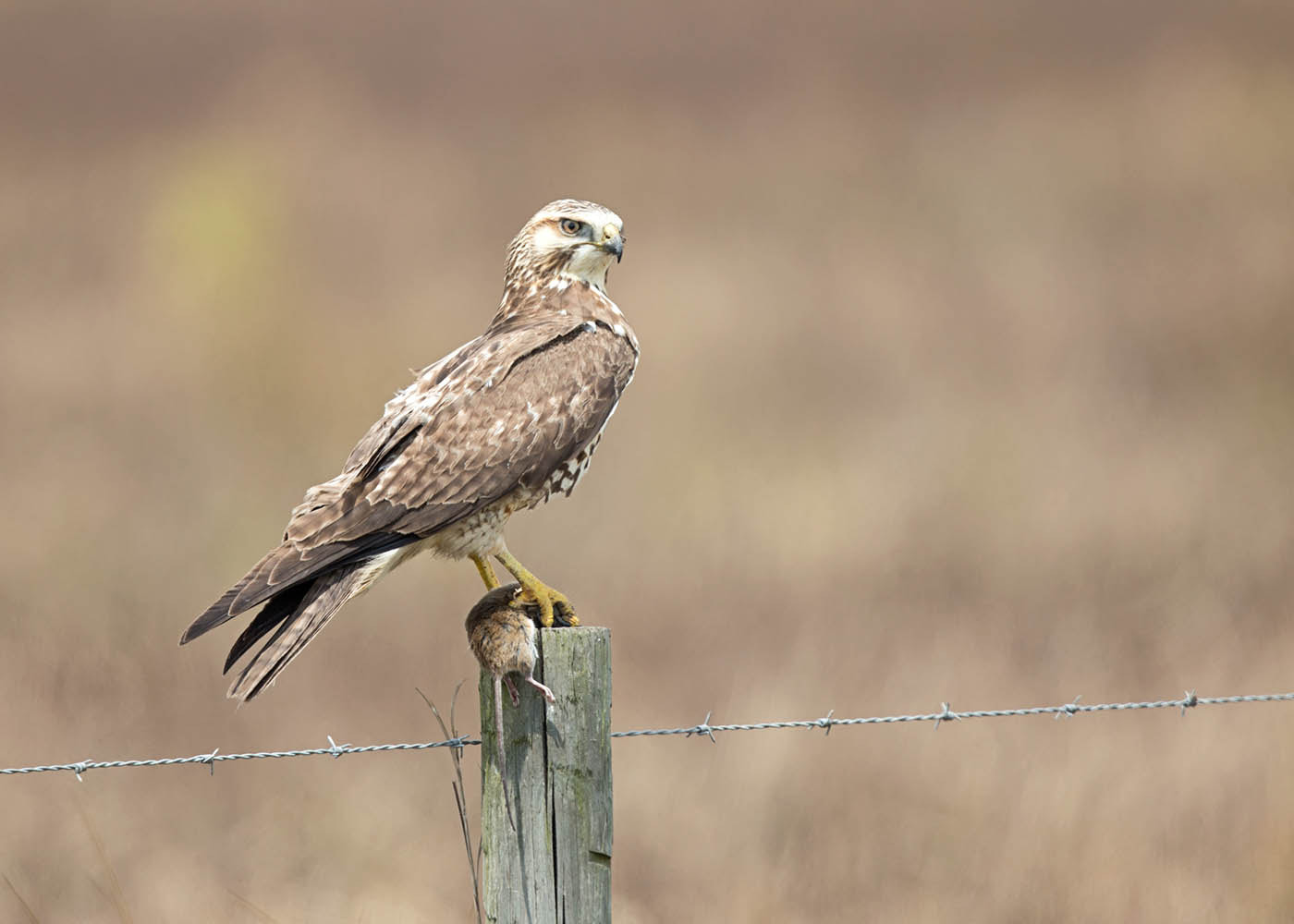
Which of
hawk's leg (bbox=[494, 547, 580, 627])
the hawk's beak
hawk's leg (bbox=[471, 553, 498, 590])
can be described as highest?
the hawk's beak

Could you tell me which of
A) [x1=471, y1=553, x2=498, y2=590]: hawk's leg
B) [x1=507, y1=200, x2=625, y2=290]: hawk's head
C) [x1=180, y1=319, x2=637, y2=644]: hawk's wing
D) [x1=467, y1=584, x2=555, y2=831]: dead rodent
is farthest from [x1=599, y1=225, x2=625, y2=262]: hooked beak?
[x1=467, y1=584, x2=555, y2=831]: dead rodent

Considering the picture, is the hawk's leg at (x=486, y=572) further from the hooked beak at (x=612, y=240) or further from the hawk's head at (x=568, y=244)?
the hooked beak at (x=612, y=240)

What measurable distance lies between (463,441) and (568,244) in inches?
29.6

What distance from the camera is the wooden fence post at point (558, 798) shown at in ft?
10.3

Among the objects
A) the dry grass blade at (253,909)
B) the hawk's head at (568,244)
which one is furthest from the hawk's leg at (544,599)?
the dry grass blade at (253,909)

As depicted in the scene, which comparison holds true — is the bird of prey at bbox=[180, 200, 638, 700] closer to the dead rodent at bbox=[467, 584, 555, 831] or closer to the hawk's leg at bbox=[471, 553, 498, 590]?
the hawk's leg at bbox=[471, 553, 498, 590]

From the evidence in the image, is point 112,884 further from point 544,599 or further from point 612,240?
point 612,240

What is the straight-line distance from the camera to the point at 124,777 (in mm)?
6812

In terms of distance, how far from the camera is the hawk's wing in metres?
3.68

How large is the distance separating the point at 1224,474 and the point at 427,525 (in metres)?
7.36

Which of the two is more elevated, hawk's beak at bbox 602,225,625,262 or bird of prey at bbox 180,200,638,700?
hawk's beak at bbox 602,225,625,262

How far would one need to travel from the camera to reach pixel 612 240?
4281 mm

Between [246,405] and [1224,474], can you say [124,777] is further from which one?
[1224,474]

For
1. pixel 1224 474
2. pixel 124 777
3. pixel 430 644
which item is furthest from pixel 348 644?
pixel 1224 474
